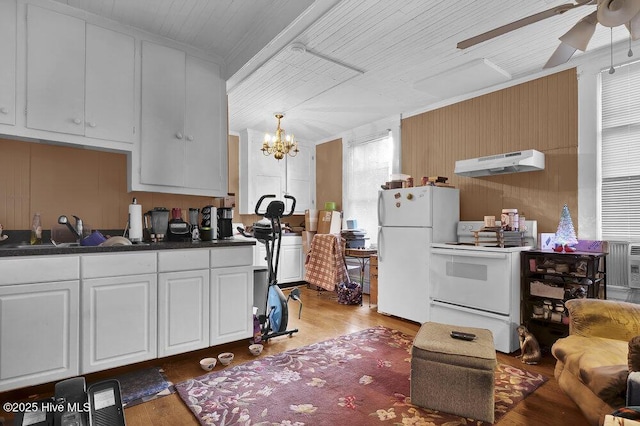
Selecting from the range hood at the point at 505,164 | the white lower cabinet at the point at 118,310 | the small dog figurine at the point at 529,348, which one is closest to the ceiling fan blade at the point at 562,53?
the range hood at the point at 505,164

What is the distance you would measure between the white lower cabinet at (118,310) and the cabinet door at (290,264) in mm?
3132

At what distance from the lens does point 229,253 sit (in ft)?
9.60

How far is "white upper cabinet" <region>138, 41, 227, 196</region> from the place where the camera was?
2918mm

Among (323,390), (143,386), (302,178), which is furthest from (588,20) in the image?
(302,178)

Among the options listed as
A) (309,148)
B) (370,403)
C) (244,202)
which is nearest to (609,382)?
(370,403)

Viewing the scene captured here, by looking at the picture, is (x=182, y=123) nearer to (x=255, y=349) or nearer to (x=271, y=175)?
(x=255, y=349)

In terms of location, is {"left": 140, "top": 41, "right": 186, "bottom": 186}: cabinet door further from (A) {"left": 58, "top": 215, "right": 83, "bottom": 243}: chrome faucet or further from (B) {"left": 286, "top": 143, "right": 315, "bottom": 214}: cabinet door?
(B) {"left": 286, "top": 143, "right": 315, "bottom": 214}: cabinet door

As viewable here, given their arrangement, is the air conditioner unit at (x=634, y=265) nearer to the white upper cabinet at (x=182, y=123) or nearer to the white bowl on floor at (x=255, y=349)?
the white bowl on floor at (x=255, y=349)

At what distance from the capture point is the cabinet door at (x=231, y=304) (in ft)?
9.33

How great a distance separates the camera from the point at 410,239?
152 inches

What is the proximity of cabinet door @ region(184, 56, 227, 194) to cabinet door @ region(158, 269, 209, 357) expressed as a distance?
0.90 meters

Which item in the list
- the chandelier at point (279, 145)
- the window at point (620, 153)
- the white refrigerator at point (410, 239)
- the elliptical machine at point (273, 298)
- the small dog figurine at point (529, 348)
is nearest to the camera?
the small dog figurine at point (529, 348)

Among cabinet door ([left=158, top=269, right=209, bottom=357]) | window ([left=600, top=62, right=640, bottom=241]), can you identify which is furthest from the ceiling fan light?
cabinet door ([left=158, top=269, right=209, bottom=357])

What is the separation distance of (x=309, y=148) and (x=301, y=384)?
4744 mm
